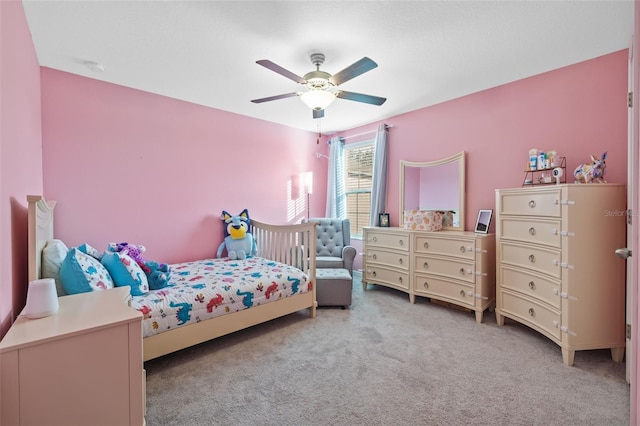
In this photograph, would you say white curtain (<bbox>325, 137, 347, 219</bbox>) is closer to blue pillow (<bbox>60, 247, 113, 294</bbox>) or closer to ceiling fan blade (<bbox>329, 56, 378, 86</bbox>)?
ceiling fan blade (<bbox>329, 56, 378, 86</bbox>)

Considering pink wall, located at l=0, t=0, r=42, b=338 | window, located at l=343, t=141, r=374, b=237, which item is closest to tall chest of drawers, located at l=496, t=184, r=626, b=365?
window, located at l=343, t=141, r=374, b=237

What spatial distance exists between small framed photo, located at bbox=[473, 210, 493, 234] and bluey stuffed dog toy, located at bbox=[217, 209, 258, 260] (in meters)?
2.56

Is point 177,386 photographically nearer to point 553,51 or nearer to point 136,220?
point 136,220

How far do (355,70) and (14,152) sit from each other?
1.96m

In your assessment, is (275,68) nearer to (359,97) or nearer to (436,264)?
(359,97)

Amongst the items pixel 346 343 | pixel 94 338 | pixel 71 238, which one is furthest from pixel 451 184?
pixel 71 238

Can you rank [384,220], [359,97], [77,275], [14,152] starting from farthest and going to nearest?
[384,220], [359,97], [77,275], [14,152]

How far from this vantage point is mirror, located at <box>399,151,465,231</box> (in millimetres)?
3219

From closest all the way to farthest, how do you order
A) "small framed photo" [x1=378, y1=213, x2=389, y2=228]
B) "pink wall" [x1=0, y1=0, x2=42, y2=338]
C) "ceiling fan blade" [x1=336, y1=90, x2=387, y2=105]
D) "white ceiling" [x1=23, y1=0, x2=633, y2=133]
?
"pink wall" [x1=0, y1=0, x2=42, y2=338] → "white ceiling" [x1=23, y1=0, x2=633, y2=133] → "ceiling fan blade" [x1=336, y1=90, x2=387, y2=105] → "small framed photo" [x1=378, y1=213, x2=389, y2=228]

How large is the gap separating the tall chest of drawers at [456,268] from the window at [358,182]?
1431 millimetres

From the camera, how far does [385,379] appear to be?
5.89ft

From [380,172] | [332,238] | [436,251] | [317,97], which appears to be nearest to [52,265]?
[317,97]

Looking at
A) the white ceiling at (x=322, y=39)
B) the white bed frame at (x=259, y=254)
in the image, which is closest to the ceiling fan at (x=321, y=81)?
the white ceiling at (x=322, y=39)

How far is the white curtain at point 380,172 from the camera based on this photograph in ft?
13.0
